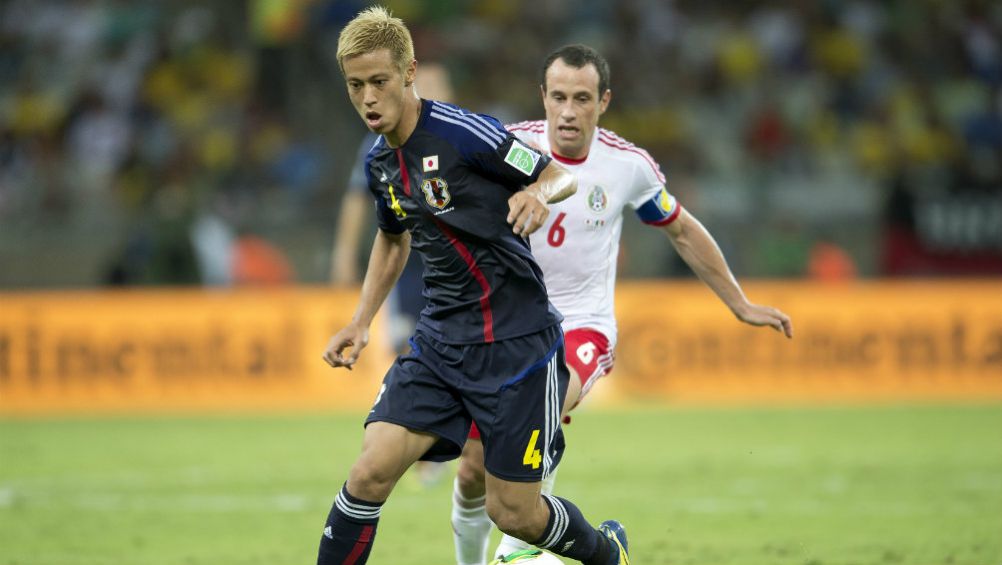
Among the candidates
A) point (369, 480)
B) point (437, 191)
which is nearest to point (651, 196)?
point (437, 191)

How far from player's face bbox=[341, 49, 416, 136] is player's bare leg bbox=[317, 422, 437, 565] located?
3.57ft

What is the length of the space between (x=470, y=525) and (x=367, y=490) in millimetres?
938

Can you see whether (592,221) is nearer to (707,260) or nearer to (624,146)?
(624,146)

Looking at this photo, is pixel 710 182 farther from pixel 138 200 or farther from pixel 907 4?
pixel 138 200

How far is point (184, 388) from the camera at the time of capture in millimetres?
13883

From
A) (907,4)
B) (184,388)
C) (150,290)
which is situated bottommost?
(184,388)

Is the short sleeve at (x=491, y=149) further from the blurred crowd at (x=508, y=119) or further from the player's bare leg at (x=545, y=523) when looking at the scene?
the blurred crowd at (x=508, y=119)

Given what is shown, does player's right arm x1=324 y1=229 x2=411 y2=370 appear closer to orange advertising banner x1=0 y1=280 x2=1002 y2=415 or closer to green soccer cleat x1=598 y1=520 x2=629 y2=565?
green soccer cleat x1=598 y1=520 x2=629 y2=565

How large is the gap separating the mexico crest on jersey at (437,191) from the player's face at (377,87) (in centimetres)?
24

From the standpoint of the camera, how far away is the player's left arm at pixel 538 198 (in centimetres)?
450

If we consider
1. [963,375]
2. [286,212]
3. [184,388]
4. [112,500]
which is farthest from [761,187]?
[112,500]

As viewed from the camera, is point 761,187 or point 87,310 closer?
point 87,310

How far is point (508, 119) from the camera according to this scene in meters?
17.0

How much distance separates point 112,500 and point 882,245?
10252mm
